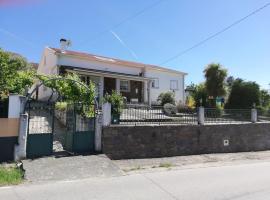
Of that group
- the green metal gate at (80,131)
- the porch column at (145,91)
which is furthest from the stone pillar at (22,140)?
the porch column at (145,91)

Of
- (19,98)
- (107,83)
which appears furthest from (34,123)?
(107,83)

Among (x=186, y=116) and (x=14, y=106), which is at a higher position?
(x=14, y=106)

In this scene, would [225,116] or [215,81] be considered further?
[215,81]

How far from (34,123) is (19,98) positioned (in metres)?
1.18

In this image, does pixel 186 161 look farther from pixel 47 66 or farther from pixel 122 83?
pixel 47 66

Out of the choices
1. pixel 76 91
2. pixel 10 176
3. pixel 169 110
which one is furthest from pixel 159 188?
pixel 169 110

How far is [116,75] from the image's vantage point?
2661cm

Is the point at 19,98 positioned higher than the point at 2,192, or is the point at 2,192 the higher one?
the point at 19,98

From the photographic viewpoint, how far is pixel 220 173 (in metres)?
10.6

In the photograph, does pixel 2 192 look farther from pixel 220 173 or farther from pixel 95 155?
pixel 220 173

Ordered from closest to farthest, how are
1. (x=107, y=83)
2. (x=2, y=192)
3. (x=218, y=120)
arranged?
(x=2, y=192), (x=218, y=120), (x=107, y=83)

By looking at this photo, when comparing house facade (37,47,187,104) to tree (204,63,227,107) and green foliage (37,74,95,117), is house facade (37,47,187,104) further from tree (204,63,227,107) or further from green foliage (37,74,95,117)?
green foliage (37,74,95,117)

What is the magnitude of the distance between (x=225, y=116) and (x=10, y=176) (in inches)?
440

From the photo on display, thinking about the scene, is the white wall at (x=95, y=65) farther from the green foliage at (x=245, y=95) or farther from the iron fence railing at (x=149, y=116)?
the iron fence railing at (x=149, y=116)
